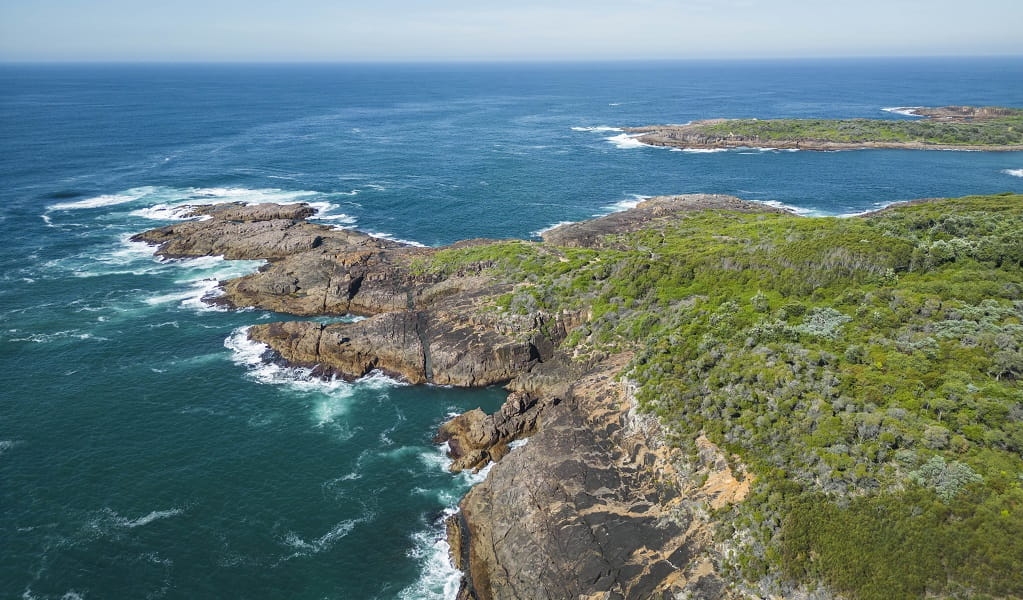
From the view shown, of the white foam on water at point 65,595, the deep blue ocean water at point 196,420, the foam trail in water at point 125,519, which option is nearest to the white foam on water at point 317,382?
the deep blue ocean water at point 196,420

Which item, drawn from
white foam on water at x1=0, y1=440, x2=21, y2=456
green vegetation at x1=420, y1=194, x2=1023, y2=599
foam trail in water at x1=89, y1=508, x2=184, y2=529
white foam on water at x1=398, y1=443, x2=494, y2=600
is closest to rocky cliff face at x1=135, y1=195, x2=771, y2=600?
white foam on water at x1=398, y1=443, x2=494, y2=600

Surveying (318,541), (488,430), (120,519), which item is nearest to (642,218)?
(488,430)

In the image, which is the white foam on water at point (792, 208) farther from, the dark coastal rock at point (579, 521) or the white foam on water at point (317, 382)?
the white foam on water at point (317, 382)

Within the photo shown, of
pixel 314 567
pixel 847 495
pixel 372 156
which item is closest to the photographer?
pixel 847 495

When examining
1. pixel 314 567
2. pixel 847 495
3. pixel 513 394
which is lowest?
pixel 314 567

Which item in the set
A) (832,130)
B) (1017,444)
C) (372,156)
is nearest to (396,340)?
(1017,444)

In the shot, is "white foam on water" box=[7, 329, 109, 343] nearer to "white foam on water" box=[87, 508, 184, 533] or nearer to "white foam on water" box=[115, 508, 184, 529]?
"white foam on water" box=[87, 508, 184, 533]

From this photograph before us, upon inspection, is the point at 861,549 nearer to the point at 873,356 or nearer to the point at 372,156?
the point at 873,356

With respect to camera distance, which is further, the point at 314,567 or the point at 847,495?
the point at 314,567
